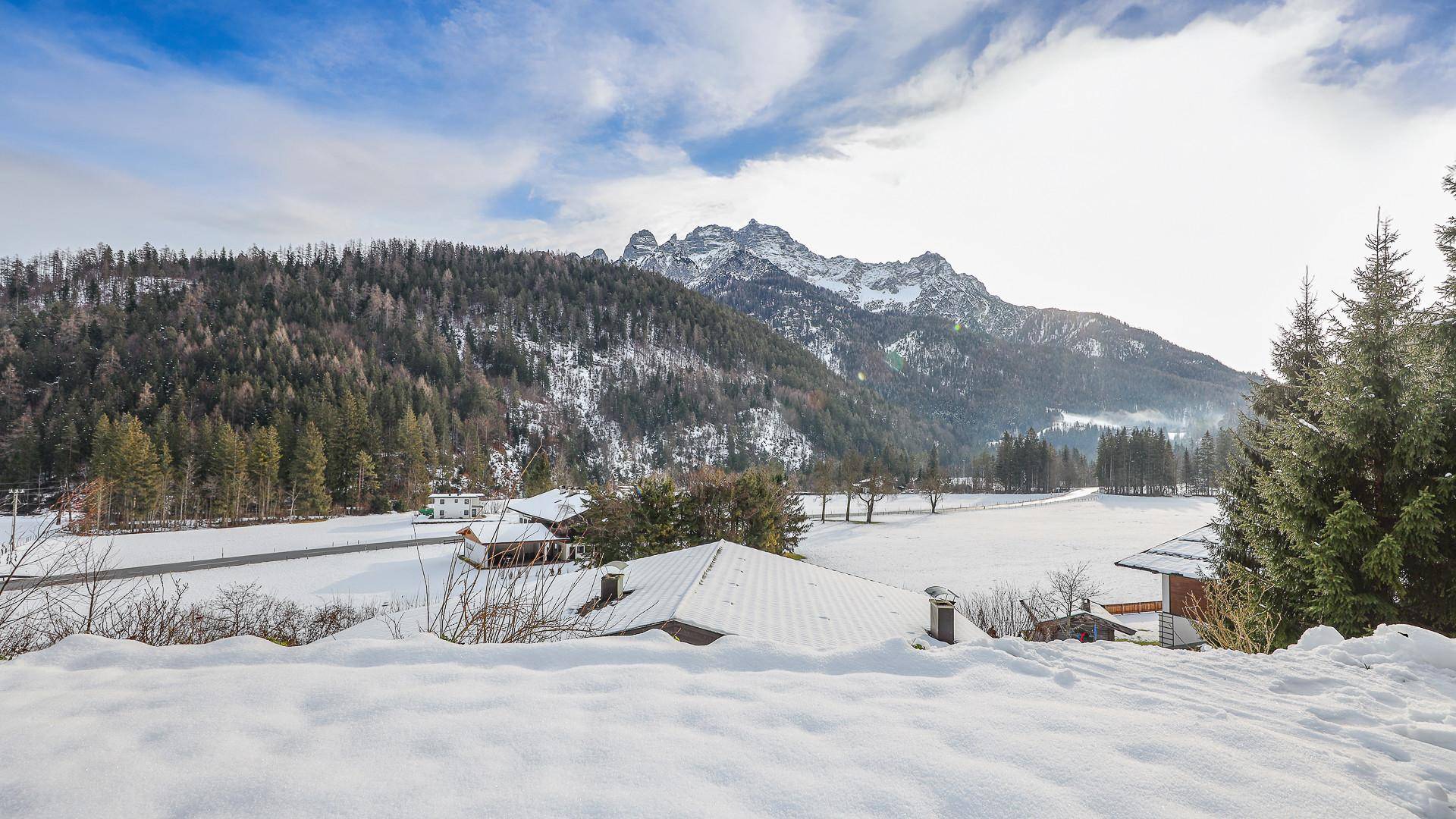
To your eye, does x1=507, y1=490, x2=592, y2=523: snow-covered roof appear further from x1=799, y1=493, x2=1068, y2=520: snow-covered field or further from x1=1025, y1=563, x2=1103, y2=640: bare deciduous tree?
x1=799, y1=493, x2=1068, y2=520: snow-covered field

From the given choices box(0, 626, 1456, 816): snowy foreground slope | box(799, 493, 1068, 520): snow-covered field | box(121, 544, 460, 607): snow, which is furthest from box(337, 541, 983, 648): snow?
box(799, 493, 1068, 520): snow-covered field

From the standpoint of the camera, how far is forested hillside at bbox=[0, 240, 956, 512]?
5756 centimetres

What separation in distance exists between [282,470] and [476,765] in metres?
68.1

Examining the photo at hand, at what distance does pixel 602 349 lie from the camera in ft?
496

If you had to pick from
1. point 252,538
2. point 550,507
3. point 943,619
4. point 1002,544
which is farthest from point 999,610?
point 252,538

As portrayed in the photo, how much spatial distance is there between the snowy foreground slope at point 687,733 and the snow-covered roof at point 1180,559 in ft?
49.1

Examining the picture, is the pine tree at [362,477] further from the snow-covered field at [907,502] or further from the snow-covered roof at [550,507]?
the snow-covered field at [907,502]

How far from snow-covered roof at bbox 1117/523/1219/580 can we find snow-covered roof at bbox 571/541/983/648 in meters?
7.74

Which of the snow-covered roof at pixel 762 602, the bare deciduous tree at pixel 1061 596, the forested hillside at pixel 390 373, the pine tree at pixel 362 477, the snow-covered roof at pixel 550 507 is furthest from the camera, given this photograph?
the pine tree at pixel 362 477

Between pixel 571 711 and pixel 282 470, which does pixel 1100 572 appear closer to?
pixel 571 711

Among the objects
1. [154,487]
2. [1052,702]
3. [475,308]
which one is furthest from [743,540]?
[475,308]

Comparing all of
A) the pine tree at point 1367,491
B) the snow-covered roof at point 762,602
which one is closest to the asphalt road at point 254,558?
the snow-covered roof at point 762,602

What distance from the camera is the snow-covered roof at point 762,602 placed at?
913cm

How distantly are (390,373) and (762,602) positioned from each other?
107653mm
